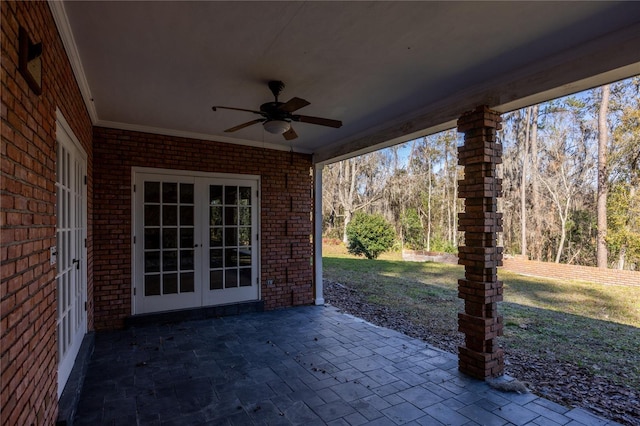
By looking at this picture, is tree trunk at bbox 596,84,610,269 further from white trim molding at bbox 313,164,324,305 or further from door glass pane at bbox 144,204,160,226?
door glass pane at bbox 144,204,160,226

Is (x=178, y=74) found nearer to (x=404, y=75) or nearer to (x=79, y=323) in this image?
(x=404, y=75)

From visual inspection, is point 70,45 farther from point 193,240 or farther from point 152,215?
point 193,240

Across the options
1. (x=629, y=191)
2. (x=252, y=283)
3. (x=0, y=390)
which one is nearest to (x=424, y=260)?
(x=629, y=191)

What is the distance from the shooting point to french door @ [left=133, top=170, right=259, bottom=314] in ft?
15.4

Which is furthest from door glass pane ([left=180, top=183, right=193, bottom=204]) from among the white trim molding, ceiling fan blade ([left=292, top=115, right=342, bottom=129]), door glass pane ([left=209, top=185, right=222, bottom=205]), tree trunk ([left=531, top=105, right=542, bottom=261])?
tree trunk ([left=531, top=105, right=542, bottom=261])

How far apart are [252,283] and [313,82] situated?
3.46 m

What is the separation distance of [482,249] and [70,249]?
149 inches

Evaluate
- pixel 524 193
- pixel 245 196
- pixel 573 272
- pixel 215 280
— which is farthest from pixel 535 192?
pixel 215 280

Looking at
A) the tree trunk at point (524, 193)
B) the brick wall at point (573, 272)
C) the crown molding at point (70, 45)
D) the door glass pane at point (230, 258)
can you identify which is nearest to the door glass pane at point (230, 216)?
the door glass pane at point (230, 258)

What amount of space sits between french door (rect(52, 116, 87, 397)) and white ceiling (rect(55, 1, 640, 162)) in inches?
27.2

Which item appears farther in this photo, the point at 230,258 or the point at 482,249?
the point at 230,258

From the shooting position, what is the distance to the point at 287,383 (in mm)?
2986

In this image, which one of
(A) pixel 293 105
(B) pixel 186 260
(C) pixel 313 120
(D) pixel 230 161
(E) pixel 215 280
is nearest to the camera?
(A) pixel 293 105

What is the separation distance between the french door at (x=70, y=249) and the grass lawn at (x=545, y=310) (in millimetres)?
4299
